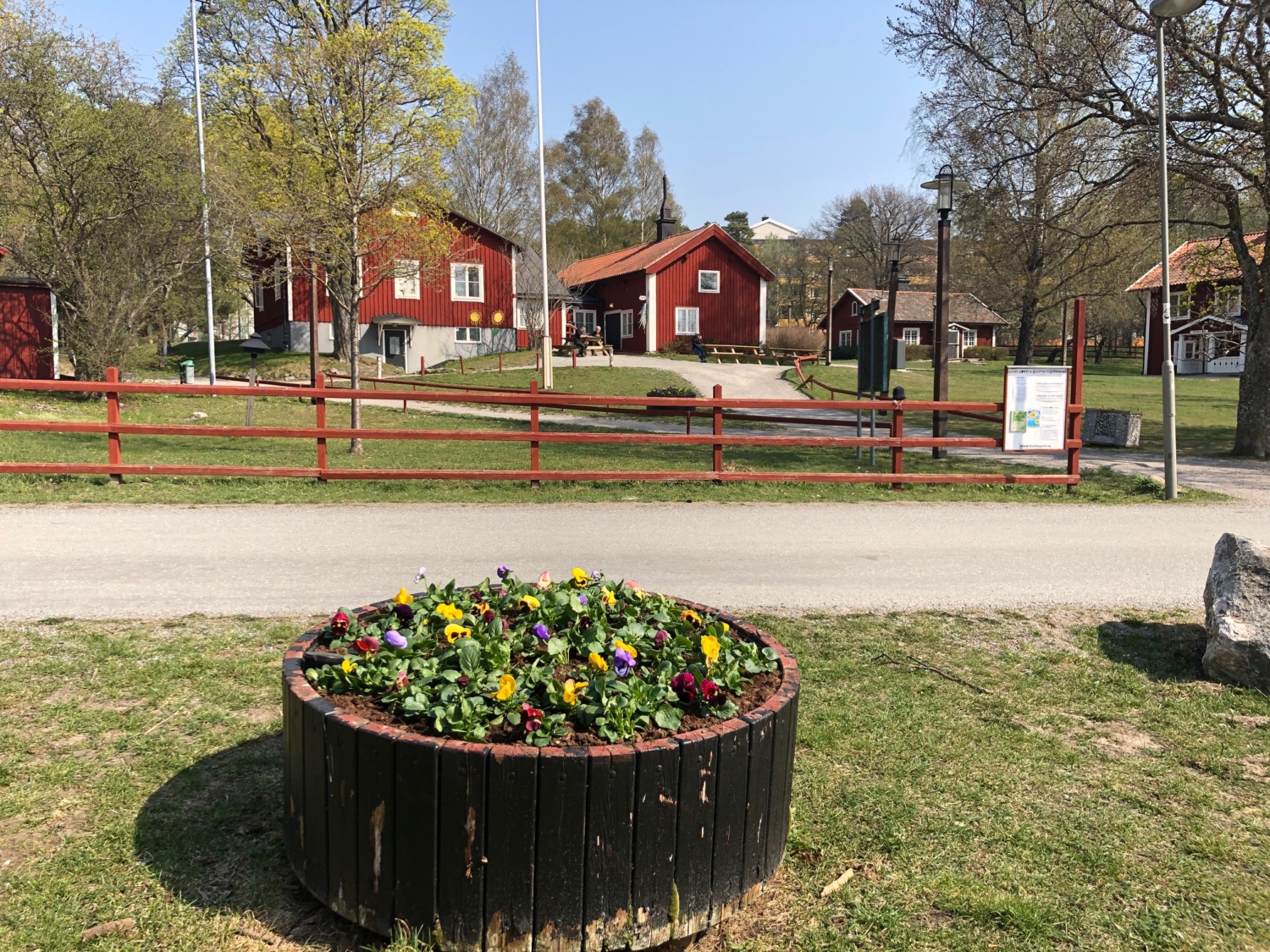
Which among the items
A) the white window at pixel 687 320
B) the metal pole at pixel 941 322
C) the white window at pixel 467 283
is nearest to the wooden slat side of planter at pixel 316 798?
the metal pole at pixel 941 322

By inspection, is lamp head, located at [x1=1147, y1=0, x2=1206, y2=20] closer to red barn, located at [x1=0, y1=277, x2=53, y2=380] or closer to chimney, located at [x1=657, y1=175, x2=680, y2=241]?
red barn, located at [x1=0, y1=277, x2=53, y2=380]

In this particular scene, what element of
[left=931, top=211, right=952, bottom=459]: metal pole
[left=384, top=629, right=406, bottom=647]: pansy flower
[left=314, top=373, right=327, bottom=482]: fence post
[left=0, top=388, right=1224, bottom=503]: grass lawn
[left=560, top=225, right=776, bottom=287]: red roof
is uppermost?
[left=560, top=225, right=776, bottom=287]: red roof

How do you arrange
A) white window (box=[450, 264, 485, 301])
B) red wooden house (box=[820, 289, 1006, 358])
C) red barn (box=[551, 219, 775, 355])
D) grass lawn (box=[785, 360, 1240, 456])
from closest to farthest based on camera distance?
grass lawn (box=[785, 360, 1240, 456]) < white window (box=[450, 264, 485, 301]) < red barn (box=[551, 219, 775, 355]) < red wooden house (box=[820, 289, 1006, 358])

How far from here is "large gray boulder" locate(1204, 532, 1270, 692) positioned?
4930mm

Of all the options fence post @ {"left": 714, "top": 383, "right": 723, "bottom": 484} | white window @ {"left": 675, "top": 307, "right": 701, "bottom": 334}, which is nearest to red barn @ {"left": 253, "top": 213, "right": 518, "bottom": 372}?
white window @ {"left": 675, "top": 307, "right": 701, "bottom": 334}

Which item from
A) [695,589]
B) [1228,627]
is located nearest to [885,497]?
[695,589]

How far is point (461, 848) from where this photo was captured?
2.64 m

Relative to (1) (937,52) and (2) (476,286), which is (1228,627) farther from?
(2) (476,286)

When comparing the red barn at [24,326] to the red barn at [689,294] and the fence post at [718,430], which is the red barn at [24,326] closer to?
the fence post at [718,430]

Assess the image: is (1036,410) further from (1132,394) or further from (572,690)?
(1132,394)

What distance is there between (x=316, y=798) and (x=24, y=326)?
1005 inches

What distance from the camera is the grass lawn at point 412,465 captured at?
10703 mm

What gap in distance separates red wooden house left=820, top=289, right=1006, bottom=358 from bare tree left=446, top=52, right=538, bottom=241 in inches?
857

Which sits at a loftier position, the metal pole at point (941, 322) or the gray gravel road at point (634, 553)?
the metal pole at point (941, 322)
